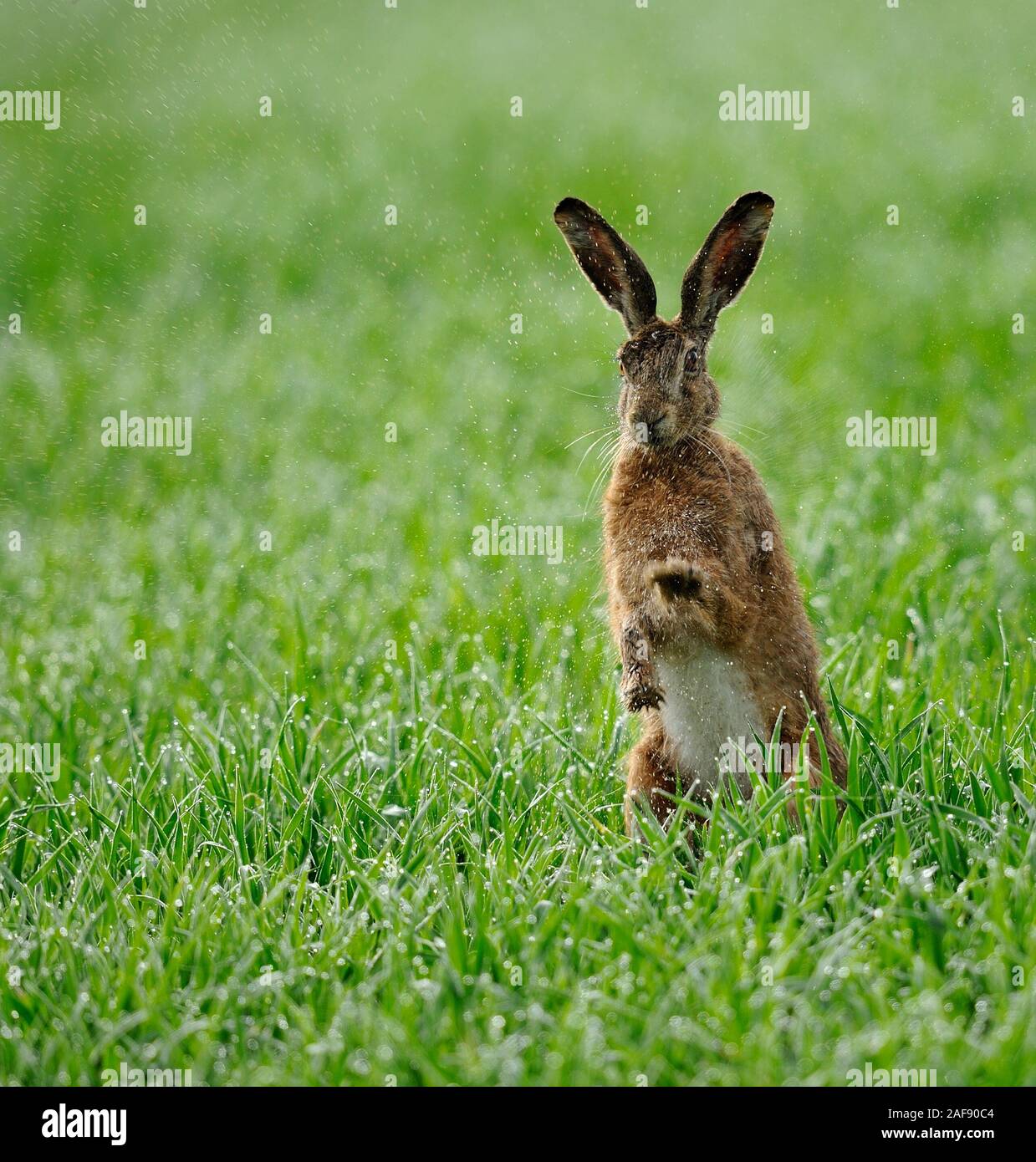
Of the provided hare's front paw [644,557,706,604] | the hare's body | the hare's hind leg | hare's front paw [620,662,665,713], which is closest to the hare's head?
the hare's body

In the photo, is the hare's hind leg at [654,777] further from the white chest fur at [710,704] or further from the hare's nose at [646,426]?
the hare's nose at [646,426]

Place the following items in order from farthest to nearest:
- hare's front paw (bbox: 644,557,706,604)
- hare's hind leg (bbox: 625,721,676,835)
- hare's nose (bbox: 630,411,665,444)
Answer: hare's hind leg (bbox: 625,721,676,835) < hare's nose (bbox: 630,411,665,444) < hare's front paw (bbox: 644,557,706,604)

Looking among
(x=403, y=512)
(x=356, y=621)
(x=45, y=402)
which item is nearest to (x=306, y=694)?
(x=356, y=621)

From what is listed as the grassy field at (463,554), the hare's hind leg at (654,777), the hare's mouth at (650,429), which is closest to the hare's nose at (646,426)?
the hare's mouth at (650,429)

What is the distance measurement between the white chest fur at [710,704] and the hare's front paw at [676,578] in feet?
0.54

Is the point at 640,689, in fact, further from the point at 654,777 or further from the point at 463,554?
the point at 463,554

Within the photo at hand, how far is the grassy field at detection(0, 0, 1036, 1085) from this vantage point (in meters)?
3.07

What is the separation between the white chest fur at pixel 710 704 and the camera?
11.9ft

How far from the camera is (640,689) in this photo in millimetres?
3590

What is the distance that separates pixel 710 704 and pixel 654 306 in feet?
3.32

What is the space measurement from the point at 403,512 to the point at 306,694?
1.80m

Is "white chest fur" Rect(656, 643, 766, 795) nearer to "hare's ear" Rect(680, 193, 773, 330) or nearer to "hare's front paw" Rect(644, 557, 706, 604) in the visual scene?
"hare's front paw" Rect(644, 557, 706, 604)

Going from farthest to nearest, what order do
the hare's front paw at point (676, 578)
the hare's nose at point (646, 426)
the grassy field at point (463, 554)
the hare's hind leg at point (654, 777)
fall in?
the hare's hind leg at point (654, 777)
the hare's nose at point (646, 426)
the hare's front paw at point (676, 578)
the grassy field at point (463, 554)

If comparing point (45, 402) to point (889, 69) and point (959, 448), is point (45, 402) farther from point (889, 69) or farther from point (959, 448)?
point (889, 69)
